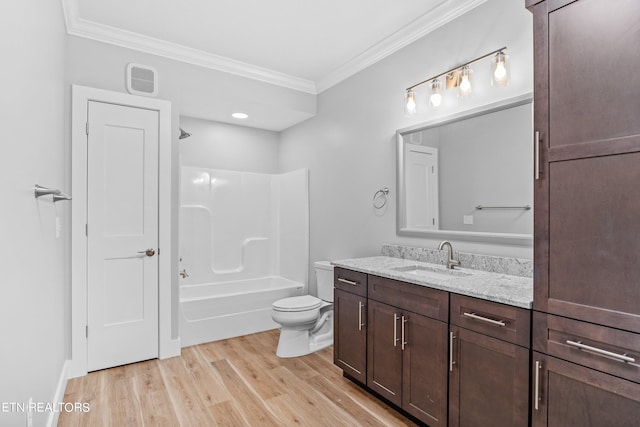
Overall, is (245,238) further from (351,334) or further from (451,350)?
(451,350)

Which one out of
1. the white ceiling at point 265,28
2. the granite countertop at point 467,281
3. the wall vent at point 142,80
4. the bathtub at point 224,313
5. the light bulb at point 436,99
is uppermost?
the white ceiling at point 265,28

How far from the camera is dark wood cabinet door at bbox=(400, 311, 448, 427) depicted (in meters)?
1.80

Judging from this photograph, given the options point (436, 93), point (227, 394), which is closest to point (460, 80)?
point (436, 93)

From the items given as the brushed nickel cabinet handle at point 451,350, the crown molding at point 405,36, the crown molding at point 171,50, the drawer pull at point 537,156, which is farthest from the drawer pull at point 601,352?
the crown molding at point 171,50

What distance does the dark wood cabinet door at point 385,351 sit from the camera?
2.08m

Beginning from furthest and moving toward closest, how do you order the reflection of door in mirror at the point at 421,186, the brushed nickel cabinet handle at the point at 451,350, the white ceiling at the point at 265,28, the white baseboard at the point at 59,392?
the reflection of door in mirror at the point at 421,186 < the white ceiling at the point at 265,28 < the white baseboard at the point at 59,392 < the brushed nickel cabinet handle at the point at 451,350

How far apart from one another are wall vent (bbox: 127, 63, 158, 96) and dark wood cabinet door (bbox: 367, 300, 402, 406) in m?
2.50

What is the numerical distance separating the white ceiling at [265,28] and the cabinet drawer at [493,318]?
1896 millimetres

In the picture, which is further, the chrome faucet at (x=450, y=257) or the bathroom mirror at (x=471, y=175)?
the chrome faucet at (x=450, y=257)

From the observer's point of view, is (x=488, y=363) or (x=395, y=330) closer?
(x=488, y=363)

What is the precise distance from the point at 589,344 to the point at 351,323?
1437 mm

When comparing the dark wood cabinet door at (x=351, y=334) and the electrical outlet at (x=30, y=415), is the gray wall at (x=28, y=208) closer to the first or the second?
the electrical outlet at (x=30, y=415)

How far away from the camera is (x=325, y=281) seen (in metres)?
3.45

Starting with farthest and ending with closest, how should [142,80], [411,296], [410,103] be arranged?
1. [142,80]
2. [410,103]
3. [411,296]
